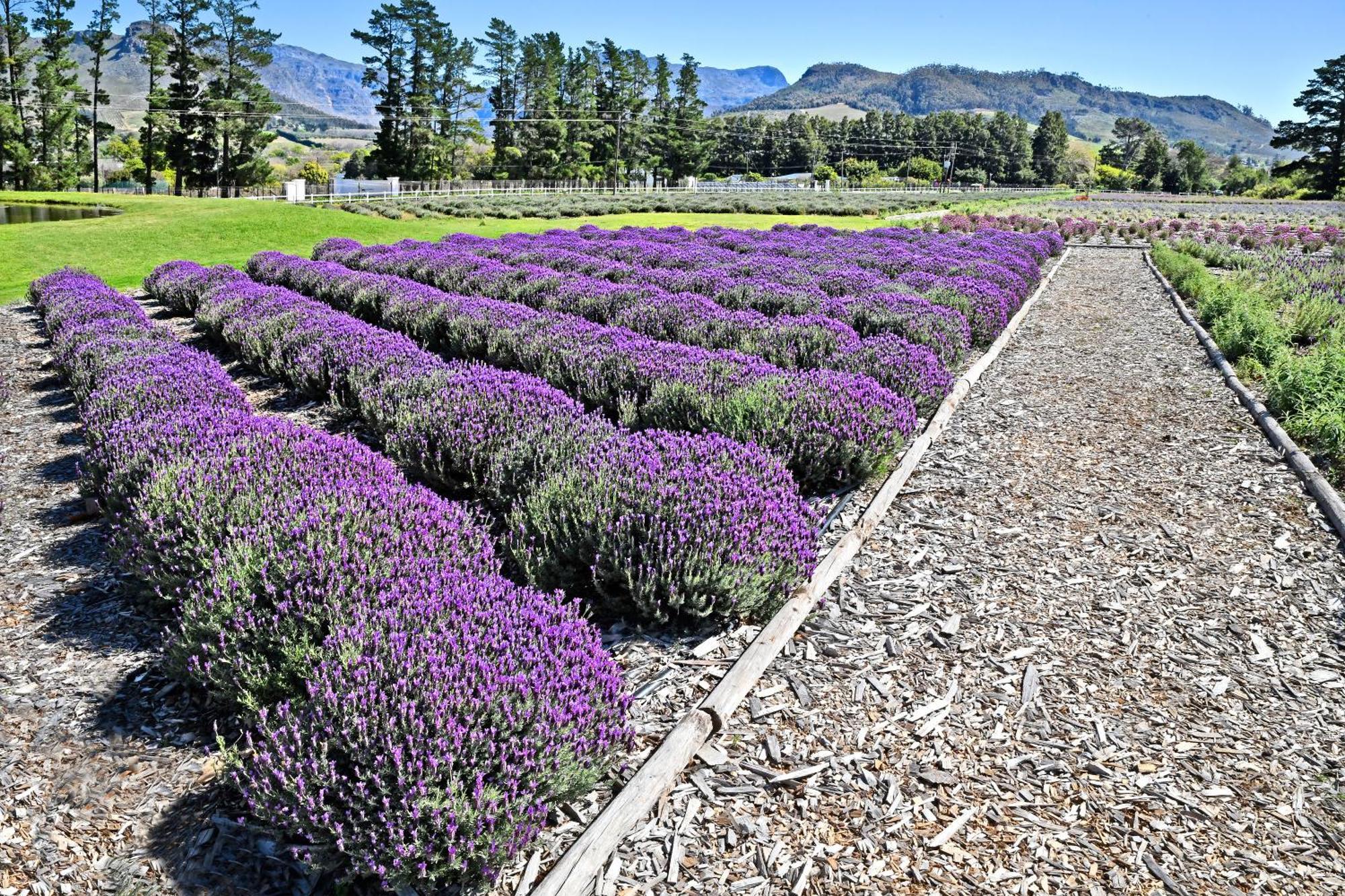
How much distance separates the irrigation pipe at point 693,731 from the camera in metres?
2.62

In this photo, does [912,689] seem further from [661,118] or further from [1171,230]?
[661,118]

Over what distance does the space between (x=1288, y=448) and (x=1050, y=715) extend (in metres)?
5.30

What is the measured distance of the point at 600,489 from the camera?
4535mm

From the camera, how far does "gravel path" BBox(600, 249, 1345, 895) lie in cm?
286

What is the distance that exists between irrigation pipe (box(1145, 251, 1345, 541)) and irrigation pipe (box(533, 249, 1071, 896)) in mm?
3142

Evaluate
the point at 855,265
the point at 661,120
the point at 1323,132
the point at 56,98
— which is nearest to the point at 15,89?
the point at 56,98

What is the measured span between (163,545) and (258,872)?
7.12 ft

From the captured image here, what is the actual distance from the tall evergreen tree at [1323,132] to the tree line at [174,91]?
92889mm

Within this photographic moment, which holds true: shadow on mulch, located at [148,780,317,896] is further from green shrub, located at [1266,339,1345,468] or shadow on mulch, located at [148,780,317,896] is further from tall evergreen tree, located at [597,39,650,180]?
tall evergreen tree, located at [597,39,650,180]

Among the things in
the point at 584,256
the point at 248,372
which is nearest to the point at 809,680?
the point at 248,372

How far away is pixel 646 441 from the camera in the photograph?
17.2 ft

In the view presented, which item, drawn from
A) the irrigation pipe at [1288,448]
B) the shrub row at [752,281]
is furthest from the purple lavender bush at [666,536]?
the shrub row at [752,281]

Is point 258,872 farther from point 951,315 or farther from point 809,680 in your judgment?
point 951,315

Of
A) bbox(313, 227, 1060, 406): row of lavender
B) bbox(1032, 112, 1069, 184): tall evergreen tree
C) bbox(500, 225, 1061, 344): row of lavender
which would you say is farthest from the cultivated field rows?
bbox(1032, 112, 1069, 184): tall evergreen tree
